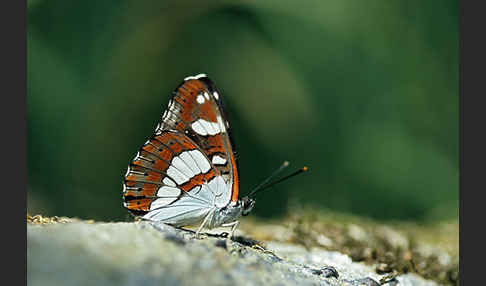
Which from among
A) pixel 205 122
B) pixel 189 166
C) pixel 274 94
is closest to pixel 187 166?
pixel 189 166

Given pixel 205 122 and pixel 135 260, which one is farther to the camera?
pixel 205 122

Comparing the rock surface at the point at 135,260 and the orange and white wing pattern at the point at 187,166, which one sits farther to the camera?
the orange and white wing pattern at the point at 187,166

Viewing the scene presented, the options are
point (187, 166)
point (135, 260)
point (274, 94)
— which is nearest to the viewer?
point (135, 260)

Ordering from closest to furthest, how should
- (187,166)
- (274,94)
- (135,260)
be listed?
(135,260) < (187,166) < (274,94)

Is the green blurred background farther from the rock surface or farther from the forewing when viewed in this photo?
the rock surface

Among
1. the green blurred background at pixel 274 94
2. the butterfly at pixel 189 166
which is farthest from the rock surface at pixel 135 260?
the green blurred background at pixel 274 94

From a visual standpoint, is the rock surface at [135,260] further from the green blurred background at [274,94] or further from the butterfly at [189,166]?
the green blurred background at [274,94]

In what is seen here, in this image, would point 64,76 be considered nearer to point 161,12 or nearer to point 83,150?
point 83,150

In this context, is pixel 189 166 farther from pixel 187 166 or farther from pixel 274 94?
pixel 274 94
